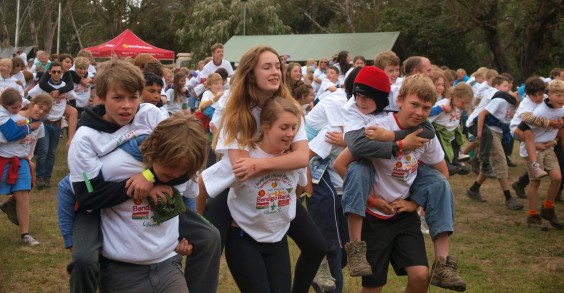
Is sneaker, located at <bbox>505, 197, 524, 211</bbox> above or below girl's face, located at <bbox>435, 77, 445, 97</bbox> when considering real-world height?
below

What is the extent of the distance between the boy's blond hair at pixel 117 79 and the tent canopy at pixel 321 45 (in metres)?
27.5

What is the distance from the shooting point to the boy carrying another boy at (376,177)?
4.64 meters

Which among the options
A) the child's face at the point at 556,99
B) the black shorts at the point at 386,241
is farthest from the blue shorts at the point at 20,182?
the child's face at the point at 556,99

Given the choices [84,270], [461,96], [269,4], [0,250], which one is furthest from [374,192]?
[269,4]

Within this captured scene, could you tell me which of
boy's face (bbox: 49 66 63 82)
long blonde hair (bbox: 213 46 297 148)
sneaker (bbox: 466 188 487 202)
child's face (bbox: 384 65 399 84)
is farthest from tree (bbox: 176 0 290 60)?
long blonde hair (bbox: 213 46 297 148)

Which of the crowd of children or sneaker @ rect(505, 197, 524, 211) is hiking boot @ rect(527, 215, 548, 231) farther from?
the crowd of children

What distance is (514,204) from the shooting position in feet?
35.9

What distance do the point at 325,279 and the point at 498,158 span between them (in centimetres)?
635

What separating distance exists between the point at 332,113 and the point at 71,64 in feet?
32.6

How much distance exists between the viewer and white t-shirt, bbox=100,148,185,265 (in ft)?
12.4

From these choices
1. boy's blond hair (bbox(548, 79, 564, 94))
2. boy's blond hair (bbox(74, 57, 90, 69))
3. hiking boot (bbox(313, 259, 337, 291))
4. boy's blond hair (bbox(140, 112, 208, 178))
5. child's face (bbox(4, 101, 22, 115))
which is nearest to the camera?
boy's blond hair (bbox(140, 112, 208, 178))

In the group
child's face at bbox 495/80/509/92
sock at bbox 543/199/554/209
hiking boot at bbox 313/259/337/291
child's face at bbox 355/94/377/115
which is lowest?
sock at bbox 543/199/554/209

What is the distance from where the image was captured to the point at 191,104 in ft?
50.9

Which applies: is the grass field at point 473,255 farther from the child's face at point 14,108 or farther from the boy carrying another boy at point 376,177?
the boy carrying another boy at point 376,177
